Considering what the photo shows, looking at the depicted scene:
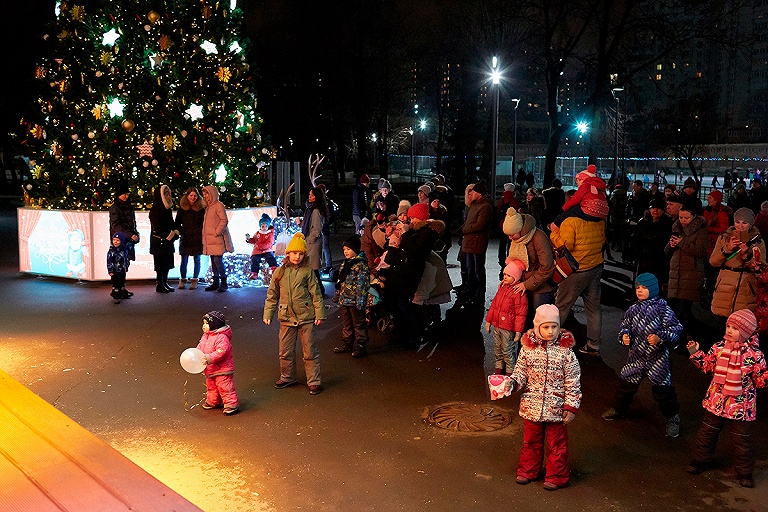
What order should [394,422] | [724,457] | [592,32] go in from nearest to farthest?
1. [724,457]
2. [394,422]
3. [592,32]

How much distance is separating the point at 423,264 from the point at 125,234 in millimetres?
6008

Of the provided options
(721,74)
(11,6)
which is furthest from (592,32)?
(721,74)

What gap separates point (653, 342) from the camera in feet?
21.5

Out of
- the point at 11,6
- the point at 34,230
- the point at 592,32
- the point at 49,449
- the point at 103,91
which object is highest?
the point at 11,6

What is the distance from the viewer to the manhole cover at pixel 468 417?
7.04 m

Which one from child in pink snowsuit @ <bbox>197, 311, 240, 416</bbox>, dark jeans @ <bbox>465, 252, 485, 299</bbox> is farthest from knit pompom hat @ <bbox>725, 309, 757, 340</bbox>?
dark jeans @ <bbox>465, 252, 485, 299</bbox>

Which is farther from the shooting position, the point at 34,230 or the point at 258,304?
the point at 34,230

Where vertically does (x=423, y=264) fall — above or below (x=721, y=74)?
below

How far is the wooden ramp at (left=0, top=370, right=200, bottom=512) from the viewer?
5484mm

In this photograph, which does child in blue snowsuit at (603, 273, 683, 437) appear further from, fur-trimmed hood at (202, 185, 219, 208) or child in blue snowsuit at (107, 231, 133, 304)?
child in blue snowsuit at (107, 231, 133, 304)

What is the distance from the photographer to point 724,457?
6.33 metres

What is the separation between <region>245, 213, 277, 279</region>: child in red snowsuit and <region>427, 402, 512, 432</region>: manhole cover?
7187 millimetres

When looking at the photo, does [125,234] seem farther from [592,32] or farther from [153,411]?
[592,32]

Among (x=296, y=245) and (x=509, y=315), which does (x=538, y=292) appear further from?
(x=296, y=245)
